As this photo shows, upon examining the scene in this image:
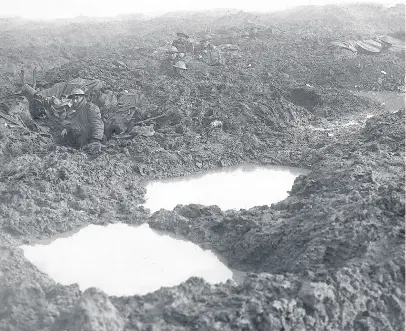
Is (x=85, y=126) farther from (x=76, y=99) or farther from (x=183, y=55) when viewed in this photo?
(x=183, y=55)

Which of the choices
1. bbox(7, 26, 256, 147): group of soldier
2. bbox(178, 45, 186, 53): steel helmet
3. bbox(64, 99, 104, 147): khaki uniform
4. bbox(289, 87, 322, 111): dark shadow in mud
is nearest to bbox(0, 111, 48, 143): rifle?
bbox(7, 26, 256, 147): group of soldier

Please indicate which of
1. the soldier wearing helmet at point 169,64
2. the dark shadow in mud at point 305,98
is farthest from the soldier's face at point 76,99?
the dark shadow in mud at point 305,98

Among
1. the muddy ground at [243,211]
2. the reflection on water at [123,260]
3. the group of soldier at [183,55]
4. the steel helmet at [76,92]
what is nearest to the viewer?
the muddy ground at [243,211]

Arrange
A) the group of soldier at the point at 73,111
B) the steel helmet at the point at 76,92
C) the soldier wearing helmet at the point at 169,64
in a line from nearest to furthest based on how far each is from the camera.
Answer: the group of soldier at the point at 73,111, the steel helmet at the point at 76,92, the soldier wearing helmet at the point at 169,64

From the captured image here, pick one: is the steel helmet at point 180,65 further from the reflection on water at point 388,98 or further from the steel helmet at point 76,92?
the reflection on water at point 388,98

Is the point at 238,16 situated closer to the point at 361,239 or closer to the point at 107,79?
the point at 107,79

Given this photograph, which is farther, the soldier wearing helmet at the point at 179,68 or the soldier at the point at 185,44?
the soldier at the point at 185,44
